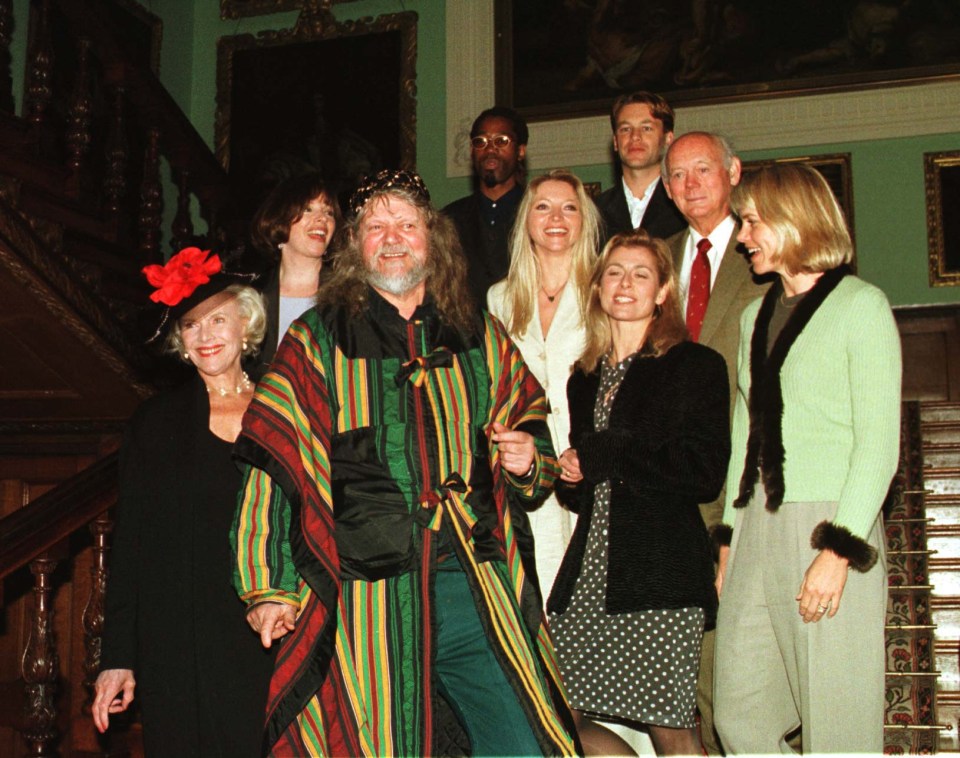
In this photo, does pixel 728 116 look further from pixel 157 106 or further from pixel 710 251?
pixel 710 251

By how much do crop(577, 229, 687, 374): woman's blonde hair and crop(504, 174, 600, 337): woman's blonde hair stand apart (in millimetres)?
287

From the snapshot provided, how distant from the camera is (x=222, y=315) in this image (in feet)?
10.6

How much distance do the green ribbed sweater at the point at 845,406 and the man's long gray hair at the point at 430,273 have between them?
85cm

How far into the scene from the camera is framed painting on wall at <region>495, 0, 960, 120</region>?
7.85m

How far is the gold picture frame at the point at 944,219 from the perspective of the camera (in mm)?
7645

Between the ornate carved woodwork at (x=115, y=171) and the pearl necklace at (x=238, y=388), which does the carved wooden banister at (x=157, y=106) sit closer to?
the ornate carved woodwork at (x=115, y=171)

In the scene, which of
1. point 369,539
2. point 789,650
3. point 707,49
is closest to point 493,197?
point 369,539

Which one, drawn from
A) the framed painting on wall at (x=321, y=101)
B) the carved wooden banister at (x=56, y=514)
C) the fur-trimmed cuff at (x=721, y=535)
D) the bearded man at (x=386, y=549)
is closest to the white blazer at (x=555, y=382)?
the fur-trimmed cuff at (x=721, y=535)

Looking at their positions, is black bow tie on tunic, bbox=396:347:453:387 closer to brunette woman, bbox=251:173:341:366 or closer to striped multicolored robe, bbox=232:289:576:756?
striped multicolored robe, bbox=232:289:576:756

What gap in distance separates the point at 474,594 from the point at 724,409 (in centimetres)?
90

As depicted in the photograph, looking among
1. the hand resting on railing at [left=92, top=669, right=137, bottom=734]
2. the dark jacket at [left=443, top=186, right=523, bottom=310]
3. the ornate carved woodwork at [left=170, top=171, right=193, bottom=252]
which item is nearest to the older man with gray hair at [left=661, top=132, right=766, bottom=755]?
the dark jacket at [left=443, top=186, right=523, bottom=310]

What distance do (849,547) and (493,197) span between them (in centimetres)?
232

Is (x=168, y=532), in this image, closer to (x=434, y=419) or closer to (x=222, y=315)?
(x=222, y=315)

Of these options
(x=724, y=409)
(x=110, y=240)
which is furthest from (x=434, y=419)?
(x=110, y=240)
